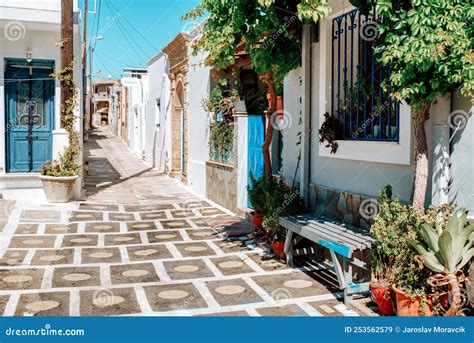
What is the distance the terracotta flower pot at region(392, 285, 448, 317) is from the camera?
151 inches

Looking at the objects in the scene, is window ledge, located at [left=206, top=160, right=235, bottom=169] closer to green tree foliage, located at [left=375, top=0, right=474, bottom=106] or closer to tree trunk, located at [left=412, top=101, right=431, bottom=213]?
tree trunk, located at [left=412, top=101, right=431, bottom=213]

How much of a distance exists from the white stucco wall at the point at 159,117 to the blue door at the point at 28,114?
19.6ft

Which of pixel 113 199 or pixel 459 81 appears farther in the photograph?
pixel 113 199

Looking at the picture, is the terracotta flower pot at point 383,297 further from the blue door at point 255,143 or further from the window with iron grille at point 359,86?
the blue door at point 255,143

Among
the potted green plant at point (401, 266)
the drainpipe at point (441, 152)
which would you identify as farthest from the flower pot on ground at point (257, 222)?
the drainpipe at point (441, 152)

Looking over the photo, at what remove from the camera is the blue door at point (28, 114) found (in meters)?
11.1

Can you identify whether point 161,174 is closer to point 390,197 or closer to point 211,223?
point 211,223

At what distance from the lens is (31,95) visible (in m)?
11.2

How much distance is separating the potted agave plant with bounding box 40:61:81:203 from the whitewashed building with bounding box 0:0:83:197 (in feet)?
0.74

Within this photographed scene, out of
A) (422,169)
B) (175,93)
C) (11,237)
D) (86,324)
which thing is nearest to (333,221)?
(422,169)

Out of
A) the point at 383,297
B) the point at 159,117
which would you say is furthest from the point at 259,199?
the point at 159,117

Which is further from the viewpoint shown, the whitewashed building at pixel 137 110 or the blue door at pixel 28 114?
the whitewashed building at pixel 137 110

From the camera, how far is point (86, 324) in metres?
4.02

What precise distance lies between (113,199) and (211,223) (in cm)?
351
